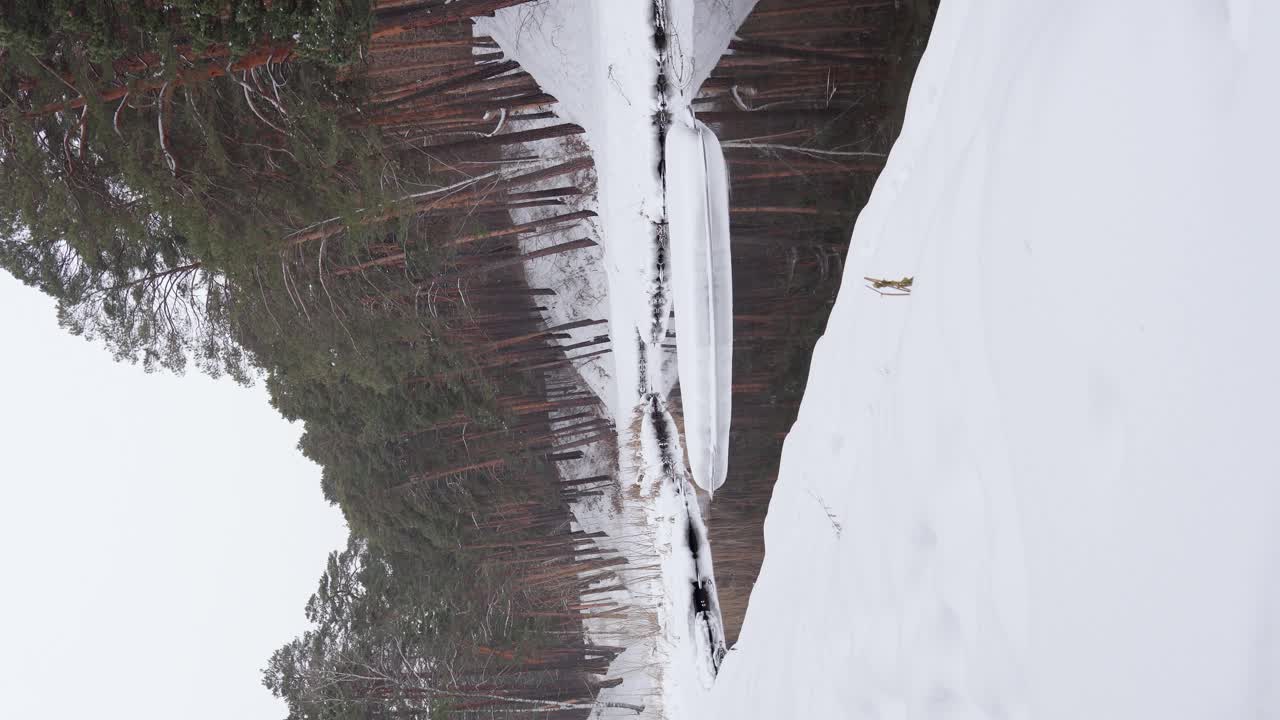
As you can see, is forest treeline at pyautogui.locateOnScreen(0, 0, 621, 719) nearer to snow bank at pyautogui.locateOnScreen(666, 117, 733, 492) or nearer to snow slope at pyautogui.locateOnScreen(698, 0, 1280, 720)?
snow bank at pyautogui.locateOnScreen(666, 117, 733, 492)

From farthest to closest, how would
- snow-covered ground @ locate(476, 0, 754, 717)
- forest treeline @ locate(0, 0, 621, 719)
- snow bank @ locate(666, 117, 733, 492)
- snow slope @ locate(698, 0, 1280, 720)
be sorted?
1. forest treeline @ locate(0, 0, 621, 719)
2. snow-covered ground @ locate(476, 0, 754, 717)
3. snow bank @ locate(666, 117, 733, 492)
4. snow slope @ locate(698, 0, 1280, 720)

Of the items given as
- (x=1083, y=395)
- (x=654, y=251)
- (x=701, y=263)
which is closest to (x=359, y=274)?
(x=654, y=251)

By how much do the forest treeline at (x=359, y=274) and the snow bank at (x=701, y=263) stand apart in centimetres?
223

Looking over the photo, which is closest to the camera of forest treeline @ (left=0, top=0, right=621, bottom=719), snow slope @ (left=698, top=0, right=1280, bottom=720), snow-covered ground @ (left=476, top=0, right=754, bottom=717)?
snow slope @ (left=698, top=0, right=1280, bottom=720)

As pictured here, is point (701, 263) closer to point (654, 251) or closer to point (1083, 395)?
point (654, 251)

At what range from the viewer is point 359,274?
620cm

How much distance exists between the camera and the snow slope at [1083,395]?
4.50ft

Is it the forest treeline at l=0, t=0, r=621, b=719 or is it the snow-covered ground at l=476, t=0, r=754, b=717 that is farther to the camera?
the forest treeline at l=0, t=0, r=621, b=719

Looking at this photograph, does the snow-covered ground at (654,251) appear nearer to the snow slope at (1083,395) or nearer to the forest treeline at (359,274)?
the forest treeline at (359,274)

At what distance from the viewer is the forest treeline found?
4.82 m

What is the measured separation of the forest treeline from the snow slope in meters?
4.25

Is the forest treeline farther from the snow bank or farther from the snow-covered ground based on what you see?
the snow bank

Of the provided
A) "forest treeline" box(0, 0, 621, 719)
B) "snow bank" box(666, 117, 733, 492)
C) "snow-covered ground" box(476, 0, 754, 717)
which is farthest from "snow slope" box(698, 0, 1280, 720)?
"forest treeline" box(0, 0, 621, 719)

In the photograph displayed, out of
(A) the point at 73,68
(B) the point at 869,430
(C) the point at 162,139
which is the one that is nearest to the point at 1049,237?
(B) the point at 869,430
